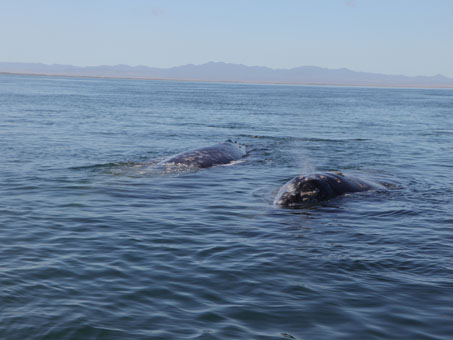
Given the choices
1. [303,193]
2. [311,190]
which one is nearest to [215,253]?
[303,193]

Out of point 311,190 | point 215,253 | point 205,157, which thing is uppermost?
point 311,190

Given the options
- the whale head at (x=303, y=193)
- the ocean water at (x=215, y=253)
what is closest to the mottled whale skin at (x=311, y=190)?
the whale head at (x=303, y=193)

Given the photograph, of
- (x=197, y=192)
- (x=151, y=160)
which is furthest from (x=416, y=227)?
(x=151, y=160)

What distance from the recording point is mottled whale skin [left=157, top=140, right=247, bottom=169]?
2044 cm

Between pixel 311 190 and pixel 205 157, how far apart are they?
7238 millimetres

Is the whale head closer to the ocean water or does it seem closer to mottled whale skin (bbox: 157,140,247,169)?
the ocean water

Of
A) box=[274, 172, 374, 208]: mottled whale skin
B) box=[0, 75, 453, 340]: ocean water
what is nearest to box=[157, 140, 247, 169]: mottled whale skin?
box=[0, 75, 453, 340]: ocean water

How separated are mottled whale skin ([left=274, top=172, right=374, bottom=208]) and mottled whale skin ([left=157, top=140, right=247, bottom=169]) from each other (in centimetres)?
587

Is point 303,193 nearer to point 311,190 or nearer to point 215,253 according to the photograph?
point 311,190

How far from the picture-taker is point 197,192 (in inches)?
653

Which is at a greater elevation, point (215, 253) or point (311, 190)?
point (311, 190)

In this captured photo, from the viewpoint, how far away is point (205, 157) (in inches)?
846

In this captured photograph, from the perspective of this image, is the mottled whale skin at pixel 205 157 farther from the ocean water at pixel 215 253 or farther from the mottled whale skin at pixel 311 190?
the mottled whale skin at pixel 311 190

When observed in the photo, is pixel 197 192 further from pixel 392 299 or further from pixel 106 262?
pixel 392 299
